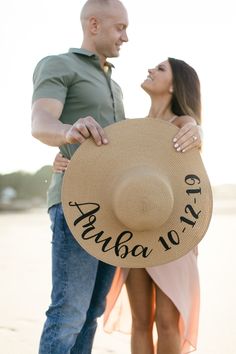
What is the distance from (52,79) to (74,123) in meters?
0.20

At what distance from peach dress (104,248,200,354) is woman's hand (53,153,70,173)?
591mm

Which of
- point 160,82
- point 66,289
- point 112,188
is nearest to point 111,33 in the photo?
point 160,82

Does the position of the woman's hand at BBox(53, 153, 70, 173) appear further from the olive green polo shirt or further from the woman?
the woman

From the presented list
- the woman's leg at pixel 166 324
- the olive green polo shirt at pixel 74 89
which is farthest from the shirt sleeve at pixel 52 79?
the woman's leg at pixel 166 324

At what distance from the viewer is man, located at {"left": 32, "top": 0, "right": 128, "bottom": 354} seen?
2477mm

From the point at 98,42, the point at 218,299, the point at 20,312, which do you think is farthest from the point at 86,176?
the point at 218,299

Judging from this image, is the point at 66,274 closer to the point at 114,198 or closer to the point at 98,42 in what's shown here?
the point at 114,198

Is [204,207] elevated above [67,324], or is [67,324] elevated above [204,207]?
[204,207]

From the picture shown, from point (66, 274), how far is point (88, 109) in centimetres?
69

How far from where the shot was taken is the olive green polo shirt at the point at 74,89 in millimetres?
2529

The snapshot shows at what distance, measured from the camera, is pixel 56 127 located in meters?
2.34

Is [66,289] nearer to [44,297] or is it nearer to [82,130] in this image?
[82,130]

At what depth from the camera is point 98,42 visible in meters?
2.80

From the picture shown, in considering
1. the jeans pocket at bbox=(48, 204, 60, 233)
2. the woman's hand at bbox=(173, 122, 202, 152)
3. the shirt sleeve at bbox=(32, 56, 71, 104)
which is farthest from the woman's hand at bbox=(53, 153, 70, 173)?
the woman's hand at bbox=(173, 122, 202, 152)
